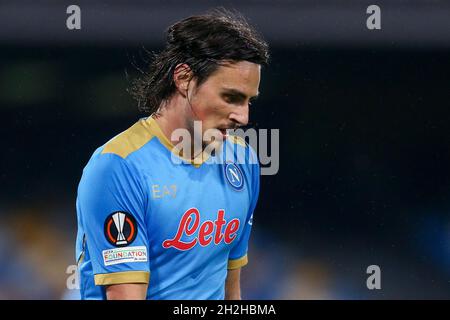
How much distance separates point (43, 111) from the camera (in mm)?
4094

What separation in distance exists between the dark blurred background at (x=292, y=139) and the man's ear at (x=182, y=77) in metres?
1.93

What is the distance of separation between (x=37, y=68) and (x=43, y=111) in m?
0.22

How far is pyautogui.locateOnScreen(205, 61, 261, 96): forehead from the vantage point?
6.73 ft

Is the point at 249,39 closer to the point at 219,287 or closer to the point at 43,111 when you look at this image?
the point at 219,287

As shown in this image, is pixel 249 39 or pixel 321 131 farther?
pixel 321 131

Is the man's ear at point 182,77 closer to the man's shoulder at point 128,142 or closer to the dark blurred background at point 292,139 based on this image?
the man's shoulder at point 128,142

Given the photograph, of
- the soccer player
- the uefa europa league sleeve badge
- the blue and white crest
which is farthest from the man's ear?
the uefa europa league sleeve badge

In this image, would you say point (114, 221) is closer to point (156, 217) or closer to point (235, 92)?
point (156, 217)

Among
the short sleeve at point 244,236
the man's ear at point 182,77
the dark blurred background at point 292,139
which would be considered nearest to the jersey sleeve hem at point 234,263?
the short sleeve at point 244,236

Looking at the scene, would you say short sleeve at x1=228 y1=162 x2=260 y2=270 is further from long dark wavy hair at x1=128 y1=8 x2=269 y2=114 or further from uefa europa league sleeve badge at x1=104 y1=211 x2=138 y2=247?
uefa europa league sleeve badge at x1=104 y1=211 x2=138 y2=247

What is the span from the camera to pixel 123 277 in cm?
197
